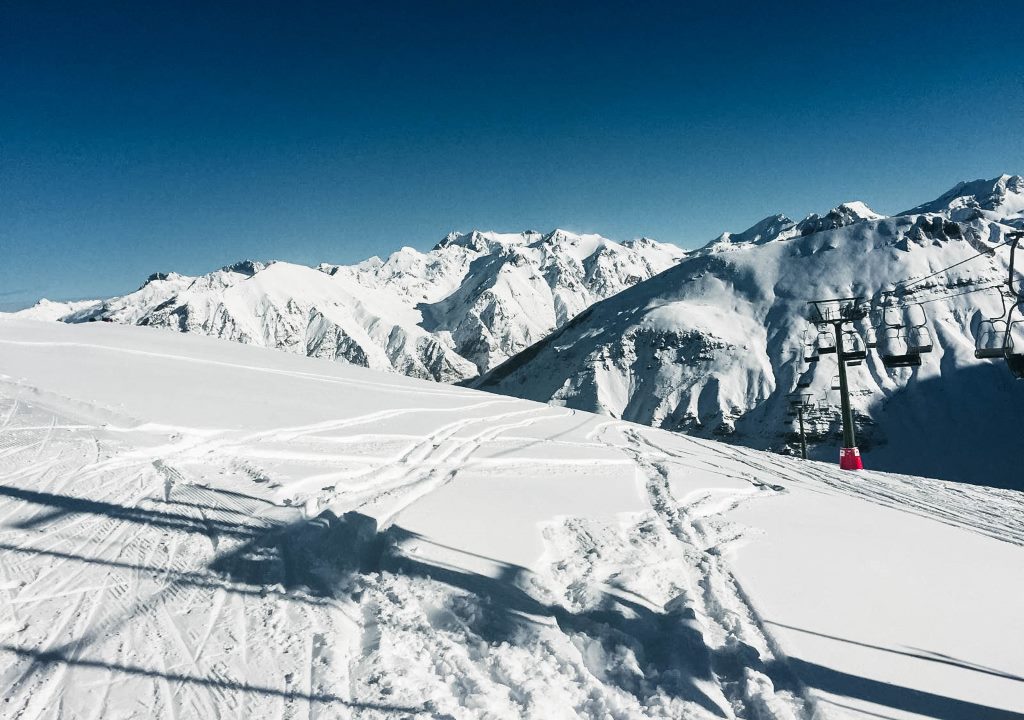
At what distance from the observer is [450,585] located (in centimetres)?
548

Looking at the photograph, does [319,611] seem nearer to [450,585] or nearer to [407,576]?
[407,576]

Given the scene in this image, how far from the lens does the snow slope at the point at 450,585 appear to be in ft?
13.3

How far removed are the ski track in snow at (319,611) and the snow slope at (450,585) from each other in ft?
0.08

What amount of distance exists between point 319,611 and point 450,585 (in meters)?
1.29

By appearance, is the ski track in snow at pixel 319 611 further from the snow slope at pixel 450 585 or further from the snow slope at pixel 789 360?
the snow slope at pixel 789 360

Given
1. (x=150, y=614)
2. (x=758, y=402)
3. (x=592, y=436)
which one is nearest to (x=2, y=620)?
(x=150, y=614)

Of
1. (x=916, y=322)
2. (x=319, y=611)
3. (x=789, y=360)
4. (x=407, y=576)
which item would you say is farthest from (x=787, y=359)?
(x=319, y=611)

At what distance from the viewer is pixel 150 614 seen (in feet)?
15.1

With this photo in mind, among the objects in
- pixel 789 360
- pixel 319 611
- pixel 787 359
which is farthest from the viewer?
pixel 787 359

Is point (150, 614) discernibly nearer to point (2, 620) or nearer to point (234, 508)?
point (2, 620)

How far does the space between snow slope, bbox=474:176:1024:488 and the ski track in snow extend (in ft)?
239

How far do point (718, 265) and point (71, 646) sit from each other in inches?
5269

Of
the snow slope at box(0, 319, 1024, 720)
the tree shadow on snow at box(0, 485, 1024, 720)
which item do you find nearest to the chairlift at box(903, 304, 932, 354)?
the snow slope at box(0, 319, 1024, 720)

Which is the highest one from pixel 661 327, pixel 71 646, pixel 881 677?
pixel 661 327
